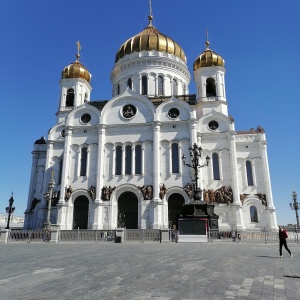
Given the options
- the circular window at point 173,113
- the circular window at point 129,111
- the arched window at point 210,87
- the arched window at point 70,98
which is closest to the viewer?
the circular window at point 173,113

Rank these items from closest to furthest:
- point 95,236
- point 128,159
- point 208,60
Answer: point 95,236 → point 128,159 → point 208,60

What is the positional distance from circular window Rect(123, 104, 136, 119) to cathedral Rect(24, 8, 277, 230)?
113mm

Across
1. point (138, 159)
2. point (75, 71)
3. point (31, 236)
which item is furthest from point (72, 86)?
point (31, 236)

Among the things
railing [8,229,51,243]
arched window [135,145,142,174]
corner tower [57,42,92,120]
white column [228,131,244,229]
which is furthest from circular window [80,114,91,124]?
white column [228,131,244,229]

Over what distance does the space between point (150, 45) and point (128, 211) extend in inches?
885

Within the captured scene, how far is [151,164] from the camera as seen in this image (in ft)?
99.2

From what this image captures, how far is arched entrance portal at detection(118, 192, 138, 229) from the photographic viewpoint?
29406 mm

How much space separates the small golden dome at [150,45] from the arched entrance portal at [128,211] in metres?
20.5

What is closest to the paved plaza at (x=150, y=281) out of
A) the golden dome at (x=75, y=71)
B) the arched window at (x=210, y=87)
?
the arched window at (x=210, y=87)

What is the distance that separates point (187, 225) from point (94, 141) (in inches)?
673

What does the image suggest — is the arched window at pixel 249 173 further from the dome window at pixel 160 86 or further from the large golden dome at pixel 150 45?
the large golden dome at pixel 150 45

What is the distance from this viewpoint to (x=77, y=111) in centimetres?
3347

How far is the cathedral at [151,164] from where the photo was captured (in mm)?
29141

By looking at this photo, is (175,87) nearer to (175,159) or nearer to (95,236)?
(175,159)
